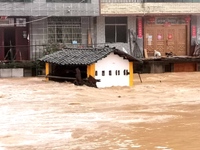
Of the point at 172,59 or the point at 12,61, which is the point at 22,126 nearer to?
the point at 12,61

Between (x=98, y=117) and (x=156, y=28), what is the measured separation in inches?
735

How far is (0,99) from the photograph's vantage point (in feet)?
51.3

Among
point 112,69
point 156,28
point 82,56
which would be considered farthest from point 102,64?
point 156,28

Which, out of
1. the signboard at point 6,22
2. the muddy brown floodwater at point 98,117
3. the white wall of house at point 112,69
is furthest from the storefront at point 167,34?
the muddy brown floodwater at point 98,117

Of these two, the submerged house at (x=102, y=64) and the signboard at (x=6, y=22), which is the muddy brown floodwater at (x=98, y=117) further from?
the signboard at (x=6, y=22)

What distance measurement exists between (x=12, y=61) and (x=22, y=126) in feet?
46.9

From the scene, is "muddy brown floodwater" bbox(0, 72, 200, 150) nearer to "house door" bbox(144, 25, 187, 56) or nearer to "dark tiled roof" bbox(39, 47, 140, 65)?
"dark tiled roof" bbox(39, 47, 140, 65)

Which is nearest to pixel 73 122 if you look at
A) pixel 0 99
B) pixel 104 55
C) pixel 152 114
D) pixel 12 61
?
pixel 152 114

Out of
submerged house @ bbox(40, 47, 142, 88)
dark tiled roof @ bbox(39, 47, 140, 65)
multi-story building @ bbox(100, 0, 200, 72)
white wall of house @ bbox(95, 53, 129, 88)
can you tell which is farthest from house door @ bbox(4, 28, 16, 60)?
white wall of house @ bbox(95, 53, 129, 88)

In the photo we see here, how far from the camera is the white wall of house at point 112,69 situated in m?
19.4

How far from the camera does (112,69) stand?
778 inches

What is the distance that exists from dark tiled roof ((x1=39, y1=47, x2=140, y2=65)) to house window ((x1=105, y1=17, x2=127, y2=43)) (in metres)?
7.85

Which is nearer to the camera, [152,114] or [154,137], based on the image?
[154,137]

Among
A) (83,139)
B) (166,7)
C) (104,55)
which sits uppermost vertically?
(166,7)
